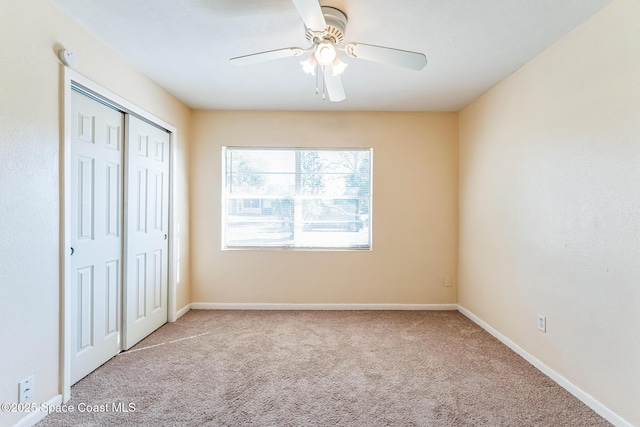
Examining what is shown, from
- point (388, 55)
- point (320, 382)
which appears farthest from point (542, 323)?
point (388, 55)

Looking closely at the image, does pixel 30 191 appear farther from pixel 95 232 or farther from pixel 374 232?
pixel 374 232

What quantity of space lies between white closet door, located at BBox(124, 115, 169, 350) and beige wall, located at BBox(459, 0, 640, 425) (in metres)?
3.27

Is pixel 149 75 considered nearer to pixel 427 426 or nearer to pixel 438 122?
pixel 438 122

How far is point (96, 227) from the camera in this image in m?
2.19

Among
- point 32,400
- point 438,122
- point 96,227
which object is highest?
point 438,122

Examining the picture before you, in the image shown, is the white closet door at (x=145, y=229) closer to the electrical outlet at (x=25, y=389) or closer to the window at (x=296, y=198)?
the window at (x=296, y=198)

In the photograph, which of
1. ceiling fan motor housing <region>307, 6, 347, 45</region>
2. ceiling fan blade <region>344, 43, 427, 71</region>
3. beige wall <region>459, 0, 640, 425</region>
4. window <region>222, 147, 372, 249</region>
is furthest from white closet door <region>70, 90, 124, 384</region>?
beige wall <region>459, 0, 640, 425</region>

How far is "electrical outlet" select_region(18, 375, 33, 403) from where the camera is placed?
1.55 metres

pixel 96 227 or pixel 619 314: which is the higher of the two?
pixel 96 227

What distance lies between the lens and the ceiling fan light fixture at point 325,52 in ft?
5.56

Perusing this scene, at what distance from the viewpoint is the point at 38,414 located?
5.41 ft

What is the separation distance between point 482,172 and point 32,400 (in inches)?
151

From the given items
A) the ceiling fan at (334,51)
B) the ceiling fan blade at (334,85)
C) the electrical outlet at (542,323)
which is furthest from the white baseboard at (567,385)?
the ceiling fan blade at (334,85)

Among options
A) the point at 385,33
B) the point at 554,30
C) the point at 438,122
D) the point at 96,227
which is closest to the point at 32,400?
the point at 96,227
